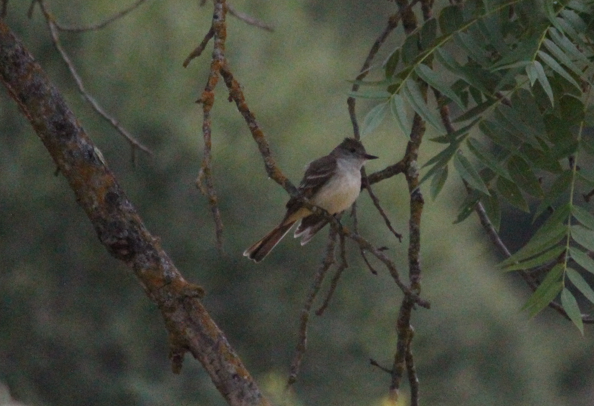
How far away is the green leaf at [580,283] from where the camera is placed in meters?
2.82

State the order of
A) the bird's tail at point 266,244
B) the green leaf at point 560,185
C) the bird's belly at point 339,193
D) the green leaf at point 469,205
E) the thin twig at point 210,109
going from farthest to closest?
1. the bird's belly at point 339,193
2. the bird's tail at point 266,244
3. the green leaf at point 469,205
4. the green leaf at point 560,185
5. the thin twig at point 210,109

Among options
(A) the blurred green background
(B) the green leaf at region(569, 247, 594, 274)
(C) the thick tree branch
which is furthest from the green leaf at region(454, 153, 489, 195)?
(A) the blurred green background

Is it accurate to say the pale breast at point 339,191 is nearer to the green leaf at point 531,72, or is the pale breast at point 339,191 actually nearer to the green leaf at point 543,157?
the green leaf at point 543,157

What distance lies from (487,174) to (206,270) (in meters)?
15.2

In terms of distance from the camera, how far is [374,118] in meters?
3.00

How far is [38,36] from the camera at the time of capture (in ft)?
59.3

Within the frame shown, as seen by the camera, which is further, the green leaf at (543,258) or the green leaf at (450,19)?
the green leaf at (450,19)

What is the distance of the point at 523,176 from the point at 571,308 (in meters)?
0.47

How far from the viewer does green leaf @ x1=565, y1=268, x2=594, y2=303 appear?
2.82 m

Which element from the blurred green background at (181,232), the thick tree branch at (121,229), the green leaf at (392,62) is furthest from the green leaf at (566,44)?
the blurred green background at (181,232)

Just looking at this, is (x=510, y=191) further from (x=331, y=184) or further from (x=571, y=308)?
(x=331, y=184)

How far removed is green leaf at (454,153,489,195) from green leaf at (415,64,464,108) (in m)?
0.13

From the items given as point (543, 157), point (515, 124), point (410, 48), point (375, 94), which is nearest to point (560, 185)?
point (543, 157)

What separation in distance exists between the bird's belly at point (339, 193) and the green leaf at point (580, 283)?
Result: 3.49 meters
